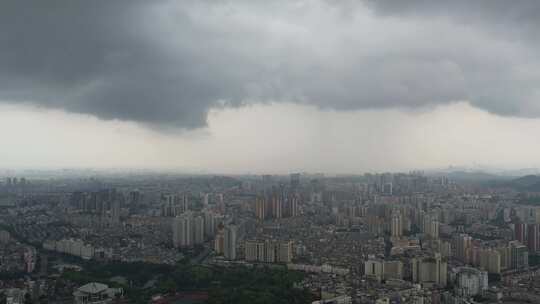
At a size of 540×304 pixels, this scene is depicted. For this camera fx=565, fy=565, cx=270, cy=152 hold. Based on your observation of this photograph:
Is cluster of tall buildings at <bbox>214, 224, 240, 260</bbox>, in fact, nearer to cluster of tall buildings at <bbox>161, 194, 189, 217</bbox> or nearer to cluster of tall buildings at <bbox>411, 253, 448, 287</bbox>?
cluster of tall buildings at <bbox>411, 253, 448, 287</bbox>

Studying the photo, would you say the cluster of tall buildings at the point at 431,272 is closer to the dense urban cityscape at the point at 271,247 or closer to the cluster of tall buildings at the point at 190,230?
the dense urban cityscape at the point at 271,247

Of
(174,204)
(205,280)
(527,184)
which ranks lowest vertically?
(205,280)

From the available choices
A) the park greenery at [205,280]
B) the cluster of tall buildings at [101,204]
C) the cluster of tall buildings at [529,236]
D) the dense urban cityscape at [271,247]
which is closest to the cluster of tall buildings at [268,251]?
the dense urban cityscape at [271,247]

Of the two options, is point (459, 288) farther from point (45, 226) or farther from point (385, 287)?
point (45, 226)

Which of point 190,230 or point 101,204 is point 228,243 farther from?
point 101,204

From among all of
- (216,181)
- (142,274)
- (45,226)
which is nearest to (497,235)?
(142,274)

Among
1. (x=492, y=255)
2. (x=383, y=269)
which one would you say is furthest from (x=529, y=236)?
(x=383, y=269)

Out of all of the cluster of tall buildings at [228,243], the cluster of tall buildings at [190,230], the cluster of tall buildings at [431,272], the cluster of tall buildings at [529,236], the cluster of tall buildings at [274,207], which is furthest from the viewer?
the cluster of tall buildings at [274,207]
